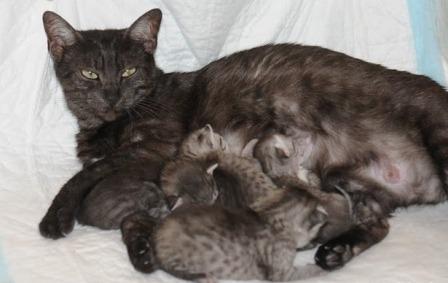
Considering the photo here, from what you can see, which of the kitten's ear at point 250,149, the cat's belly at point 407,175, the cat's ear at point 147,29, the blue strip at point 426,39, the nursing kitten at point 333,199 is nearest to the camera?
the nursing kitten at point 333,199

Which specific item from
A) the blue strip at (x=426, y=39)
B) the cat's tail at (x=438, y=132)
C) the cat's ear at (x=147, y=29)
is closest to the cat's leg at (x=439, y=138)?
the cat's tail at (x=438, y=132)

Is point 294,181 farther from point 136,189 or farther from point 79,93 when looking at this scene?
point 79,93

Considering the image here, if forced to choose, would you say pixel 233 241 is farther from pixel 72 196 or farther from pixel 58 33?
pixel 58 33

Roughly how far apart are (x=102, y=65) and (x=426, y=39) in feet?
4.96

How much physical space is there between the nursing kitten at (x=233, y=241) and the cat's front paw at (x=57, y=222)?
0.90 feet

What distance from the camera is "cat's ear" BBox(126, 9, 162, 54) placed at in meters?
2.67

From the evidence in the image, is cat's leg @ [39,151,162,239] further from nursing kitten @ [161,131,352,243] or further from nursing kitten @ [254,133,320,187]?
nursing kitten @ [254,133,320,187]

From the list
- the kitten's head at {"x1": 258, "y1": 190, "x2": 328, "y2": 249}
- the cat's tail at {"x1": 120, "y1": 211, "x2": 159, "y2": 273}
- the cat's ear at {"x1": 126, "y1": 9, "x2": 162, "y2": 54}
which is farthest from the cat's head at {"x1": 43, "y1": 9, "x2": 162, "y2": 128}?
the kitten's head at {"x1": 258, "y1": 190, "x2": 328, "y2": 249}

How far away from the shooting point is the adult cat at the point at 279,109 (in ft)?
7.88

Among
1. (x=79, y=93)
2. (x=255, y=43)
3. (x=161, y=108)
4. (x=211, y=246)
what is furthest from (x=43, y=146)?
(x=211, y=246)

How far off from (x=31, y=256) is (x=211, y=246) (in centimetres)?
65

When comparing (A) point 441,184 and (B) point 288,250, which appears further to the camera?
(A) point 441,184

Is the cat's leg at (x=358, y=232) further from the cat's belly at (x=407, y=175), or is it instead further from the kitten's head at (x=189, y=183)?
the kitten's head at (x=189, y=183)

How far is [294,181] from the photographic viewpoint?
7.64 ft
